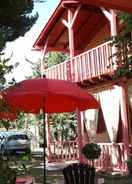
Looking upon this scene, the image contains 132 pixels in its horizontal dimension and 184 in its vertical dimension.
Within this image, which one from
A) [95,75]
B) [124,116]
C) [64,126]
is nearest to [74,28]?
[95,75]

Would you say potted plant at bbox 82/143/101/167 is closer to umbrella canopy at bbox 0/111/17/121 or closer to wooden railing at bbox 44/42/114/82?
wooden railing at bbox 44/42/114/82

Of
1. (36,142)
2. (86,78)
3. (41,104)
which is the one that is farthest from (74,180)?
(36,142)

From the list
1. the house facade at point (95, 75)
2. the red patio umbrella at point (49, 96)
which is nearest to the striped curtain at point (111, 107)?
the house facade at point (95, 75)

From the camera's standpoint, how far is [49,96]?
1027 cm

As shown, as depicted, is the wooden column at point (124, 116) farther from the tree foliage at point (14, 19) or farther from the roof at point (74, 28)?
the tree foliage at point (14, 19)

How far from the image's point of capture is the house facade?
18.3m

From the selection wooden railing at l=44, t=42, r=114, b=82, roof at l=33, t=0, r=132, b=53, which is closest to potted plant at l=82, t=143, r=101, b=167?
wooden railing at l=44, t=42, r=114, b=82

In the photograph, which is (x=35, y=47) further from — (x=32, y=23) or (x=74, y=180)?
(x=74, y=180)

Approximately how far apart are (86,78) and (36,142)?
908 inches

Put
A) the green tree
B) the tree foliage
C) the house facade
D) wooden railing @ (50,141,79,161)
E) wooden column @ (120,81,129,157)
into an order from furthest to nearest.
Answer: the green tree → wooden railing @ (50,141,79,161) → the house facade → wooden column @ (120,81,129,157) → the tree foliage

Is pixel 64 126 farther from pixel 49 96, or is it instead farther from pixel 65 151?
pixel 49 96

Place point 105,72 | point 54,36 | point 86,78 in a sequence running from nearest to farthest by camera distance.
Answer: point 105,72 < point 86,78 < point 54,36

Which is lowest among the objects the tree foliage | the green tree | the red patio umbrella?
the red patio umbrella

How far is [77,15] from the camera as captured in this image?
2177 cm
